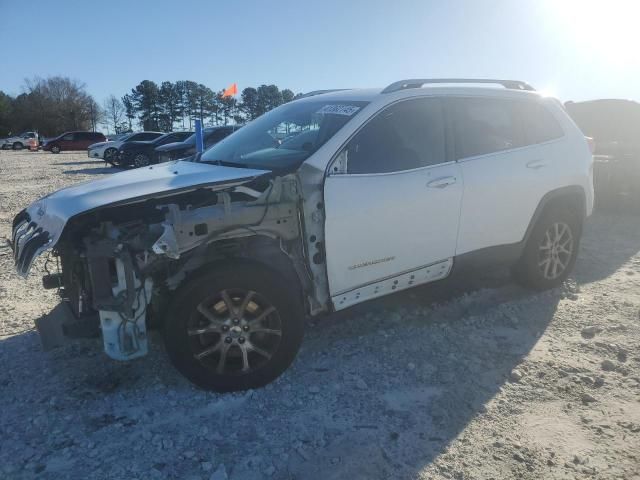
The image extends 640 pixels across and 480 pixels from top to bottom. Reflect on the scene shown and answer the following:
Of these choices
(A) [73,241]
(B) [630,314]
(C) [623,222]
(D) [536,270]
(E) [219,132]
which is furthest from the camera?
→ (E) [219,132]

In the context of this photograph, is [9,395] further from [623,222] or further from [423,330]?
[623,222]

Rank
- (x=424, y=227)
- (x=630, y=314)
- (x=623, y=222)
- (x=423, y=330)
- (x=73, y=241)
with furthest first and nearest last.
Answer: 1. (x=623, y=222)
2. (x=630, y=314)
3. (x=423, y=330)
4. (x=424, y=227)
5. (x=73, y=241)

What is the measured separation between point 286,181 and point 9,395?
221 cm

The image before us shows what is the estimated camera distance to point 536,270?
4609mm

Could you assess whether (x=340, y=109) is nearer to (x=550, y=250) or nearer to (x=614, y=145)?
(x=550, y=250)

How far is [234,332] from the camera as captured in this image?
309cm

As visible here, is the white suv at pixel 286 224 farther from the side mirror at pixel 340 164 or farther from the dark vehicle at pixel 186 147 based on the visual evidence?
the dark vehicle at pixel 186 147

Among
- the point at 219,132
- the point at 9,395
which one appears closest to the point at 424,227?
the point at 9,395

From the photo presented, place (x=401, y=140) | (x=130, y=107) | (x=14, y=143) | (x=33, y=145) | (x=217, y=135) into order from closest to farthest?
(x=401, y=140) → (x=217, y=135) → (x=33, y=145) → (x=14, y=143) → (x=130, y=107)

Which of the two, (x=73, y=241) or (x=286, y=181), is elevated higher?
(x=286, y=181)

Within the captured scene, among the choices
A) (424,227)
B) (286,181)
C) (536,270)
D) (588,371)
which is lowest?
(588,371)

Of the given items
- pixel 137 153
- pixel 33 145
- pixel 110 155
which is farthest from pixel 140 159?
pixel 33 145

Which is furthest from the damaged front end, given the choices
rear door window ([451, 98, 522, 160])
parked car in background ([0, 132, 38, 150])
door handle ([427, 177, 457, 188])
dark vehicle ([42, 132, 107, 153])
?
parked car in background ([0, 132, 38, 150])

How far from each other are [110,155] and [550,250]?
71.5ft
